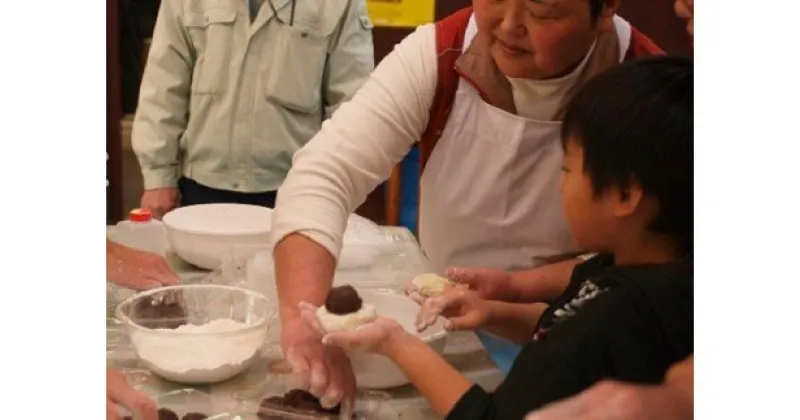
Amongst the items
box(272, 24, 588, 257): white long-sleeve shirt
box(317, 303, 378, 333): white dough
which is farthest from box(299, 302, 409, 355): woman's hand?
box(272, 24, 588, 257): white long-sleeve shirt

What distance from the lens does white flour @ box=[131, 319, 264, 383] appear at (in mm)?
693

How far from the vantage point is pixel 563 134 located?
0.61 meters

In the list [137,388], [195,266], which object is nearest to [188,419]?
[137,388]

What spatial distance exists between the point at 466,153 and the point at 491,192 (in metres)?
0.04

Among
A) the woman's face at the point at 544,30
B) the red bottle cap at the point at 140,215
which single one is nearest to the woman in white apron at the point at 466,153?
the woman's face at the point at 544,30

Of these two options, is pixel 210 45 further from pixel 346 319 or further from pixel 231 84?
pixel 346 319

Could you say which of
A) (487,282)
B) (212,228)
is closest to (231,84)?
(212,228)

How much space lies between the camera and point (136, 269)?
733 mm

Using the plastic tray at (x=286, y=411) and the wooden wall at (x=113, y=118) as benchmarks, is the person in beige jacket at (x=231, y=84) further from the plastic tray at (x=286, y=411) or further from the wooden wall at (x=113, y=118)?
the plastic tray at (x=286, y=411)

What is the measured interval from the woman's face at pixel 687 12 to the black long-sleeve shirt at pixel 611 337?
0.49 feet

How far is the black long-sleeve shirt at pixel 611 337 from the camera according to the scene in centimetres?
56

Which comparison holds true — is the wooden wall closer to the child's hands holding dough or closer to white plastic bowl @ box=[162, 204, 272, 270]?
white plastic bowl @ box=[162, 204, 272, 270]
